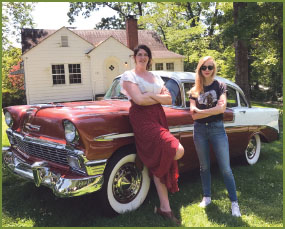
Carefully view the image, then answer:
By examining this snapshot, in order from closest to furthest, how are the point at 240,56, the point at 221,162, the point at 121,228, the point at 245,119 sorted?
the point at 121,228, the point at 221,162, the point at 245,119, the point at 240,56

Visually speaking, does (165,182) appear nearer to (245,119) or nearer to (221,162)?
(221,162)

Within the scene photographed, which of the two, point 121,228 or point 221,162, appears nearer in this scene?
point 121,228

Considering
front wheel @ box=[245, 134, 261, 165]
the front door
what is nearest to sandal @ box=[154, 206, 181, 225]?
front wheel @ box=[245, 134, 261, 165]

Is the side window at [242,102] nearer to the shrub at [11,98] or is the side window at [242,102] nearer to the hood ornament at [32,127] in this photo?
the hood ornament at [32,127]

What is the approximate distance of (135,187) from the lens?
3.42 m

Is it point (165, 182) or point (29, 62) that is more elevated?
point (29, 62)

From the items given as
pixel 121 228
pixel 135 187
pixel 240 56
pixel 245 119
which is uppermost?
pixel 240 56

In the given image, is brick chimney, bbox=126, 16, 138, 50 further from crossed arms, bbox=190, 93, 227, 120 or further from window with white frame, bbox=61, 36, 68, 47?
crossed arms, bbox=190, 93, 227, 120

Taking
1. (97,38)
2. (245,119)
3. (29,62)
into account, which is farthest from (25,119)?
(97,38)

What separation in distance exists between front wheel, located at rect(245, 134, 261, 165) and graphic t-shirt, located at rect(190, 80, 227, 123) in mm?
2304

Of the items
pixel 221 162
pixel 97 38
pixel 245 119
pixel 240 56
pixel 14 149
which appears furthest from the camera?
pixel 97 38

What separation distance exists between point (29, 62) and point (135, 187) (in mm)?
16633

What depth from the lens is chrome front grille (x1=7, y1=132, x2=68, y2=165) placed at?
122 inches

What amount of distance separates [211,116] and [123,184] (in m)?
1.30
